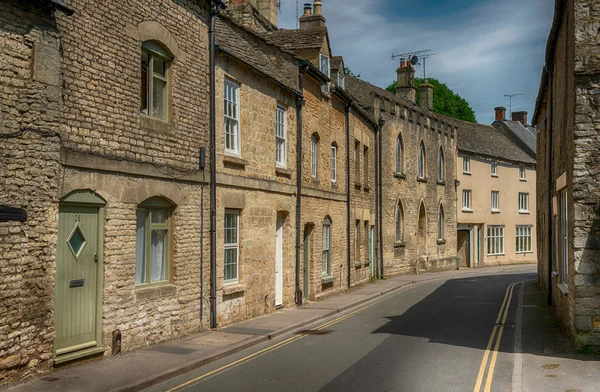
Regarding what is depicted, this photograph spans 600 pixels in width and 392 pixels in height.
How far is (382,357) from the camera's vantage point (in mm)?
12117

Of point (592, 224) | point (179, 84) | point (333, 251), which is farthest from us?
point (333, 251)

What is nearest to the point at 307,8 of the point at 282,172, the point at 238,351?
the point at 282,172

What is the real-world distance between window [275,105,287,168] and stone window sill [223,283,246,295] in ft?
14.2

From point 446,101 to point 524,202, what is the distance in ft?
50.9

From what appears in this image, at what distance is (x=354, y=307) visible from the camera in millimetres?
21297

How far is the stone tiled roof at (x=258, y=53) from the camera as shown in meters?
17.1

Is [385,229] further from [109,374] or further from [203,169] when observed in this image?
[109,374]

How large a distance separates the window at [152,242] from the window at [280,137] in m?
6.35

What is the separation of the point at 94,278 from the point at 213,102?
540 centimetres

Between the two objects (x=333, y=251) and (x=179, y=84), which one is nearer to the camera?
(x=179, y=84)

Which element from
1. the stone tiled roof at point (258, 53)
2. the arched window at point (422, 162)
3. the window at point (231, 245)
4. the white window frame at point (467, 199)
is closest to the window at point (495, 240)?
the white window frame at point (467, 199)

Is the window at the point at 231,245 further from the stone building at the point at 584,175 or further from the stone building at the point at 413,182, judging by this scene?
the stone building at the point at 413,182

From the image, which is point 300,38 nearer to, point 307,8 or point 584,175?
point 307,8

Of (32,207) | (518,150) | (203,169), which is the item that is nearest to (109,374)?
(32,207)
